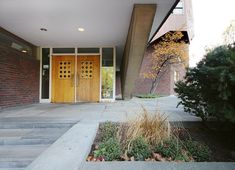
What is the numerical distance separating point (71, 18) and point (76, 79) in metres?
4.07

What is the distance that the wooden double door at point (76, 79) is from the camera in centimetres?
1032

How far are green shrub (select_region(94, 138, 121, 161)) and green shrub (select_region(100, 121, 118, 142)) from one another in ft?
1.14

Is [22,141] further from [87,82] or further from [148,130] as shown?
[87,82]

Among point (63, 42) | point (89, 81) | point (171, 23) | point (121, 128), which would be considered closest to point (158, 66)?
point (171, 23)

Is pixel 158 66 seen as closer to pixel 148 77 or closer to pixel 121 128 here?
pixel 148 77

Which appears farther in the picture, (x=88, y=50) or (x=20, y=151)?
(x=88, y=50)

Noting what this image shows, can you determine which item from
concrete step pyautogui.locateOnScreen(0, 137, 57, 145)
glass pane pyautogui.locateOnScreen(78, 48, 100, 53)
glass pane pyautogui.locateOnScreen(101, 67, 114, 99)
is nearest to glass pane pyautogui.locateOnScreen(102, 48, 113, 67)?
glass pane pyautogui.locateOnScreen(101, 67, 114, 99)

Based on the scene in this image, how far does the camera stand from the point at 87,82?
33.9ft

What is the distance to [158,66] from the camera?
14.8 meters

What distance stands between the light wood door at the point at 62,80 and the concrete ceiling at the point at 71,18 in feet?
3.89

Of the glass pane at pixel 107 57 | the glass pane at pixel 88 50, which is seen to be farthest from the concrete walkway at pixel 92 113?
the glass pane at pixel 88 50

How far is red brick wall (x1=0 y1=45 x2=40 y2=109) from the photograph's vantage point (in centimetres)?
720

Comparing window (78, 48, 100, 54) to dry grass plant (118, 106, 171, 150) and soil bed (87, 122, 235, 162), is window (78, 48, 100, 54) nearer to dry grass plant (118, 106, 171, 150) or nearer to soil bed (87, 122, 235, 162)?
soil bed (87, 122, 235, 162)

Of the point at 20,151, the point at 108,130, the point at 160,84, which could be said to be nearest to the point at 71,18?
the point at 108,130
